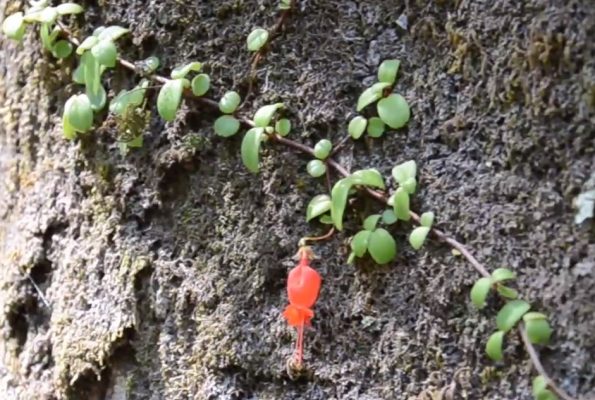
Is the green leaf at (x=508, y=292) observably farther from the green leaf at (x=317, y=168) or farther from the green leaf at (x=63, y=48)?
the green leaf at (x=63, y=48)

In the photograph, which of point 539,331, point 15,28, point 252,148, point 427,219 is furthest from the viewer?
point 15,28

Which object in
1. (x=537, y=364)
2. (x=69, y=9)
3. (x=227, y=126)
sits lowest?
(x=537, y=364)

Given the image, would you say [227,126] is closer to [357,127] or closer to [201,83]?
[201,83]

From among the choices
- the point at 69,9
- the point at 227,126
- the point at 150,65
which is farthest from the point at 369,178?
the point at 69,9

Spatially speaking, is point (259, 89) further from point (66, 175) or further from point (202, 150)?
point (66, 175)

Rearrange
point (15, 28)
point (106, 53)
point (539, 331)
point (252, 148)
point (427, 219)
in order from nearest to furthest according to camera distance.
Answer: point (539, 331), point (427, 219), point (252, 148), point (106, 53), point (15, 28)

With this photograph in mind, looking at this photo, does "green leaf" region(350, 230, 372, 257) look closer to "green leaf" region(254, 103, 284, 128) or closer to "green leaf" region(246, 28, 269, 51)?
"green leaf" region(254, 103, 284, 128)

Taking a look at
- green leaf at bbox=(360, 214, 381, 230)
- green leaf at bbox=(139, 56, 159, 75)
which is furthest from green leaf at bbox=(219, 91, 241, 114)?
green leaf at bbox=(360, 214, 381, 230)
